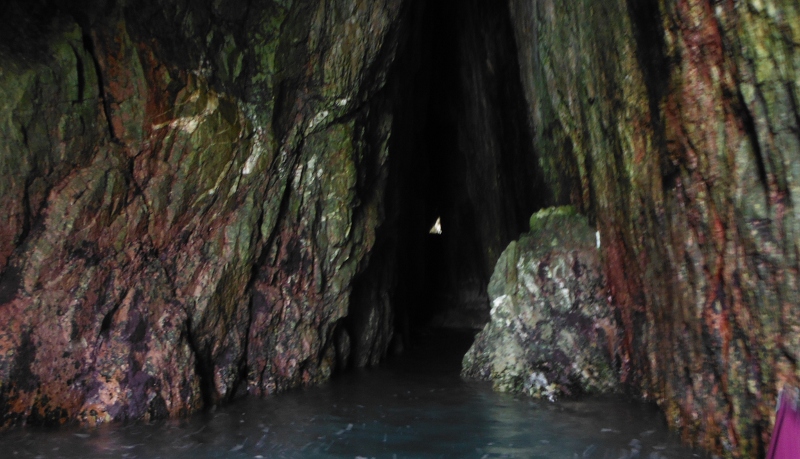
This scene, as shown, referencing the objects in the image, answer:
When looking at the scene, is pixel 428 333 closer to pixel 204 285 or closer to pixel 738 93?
pixel 204 285

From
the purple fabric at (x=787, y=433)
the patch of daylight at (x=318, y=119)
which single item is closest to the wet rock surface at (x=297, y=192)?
the patch of daylight at (x=318, y=119)

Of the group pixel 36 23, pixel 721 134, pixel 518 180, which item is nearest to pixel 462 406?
pixel 721 134

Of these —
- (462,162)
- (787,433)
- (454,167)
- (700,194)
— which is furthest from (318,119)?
(454,167)

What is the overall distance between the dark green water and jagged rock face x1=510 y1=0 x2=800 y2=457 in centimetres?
70

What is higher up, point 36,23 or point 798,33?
point 36,23

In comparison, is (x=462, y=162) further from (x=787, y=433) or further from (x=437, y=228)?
(x=787, y=433)

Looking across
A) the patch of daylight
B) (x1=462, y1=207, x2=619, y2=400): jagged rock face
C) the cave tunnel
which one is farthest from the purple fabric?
the cave tunnel

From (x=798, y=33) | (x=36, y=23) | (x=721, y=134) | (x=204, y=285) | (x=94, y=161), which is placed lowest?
(x=204, y=285)

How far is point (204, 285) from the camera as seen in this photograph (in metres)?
8.09

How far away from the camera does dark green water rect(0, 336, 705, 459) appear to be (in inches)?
243

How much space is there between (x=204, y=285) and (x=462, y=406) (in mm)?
3511

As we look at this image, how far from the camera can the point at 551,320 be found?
9.20 metres

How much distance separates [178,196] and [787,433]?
6.85 m

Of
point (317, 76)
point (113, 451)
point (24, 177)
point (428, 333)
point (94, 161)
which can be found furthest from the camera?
point (428, 333)
